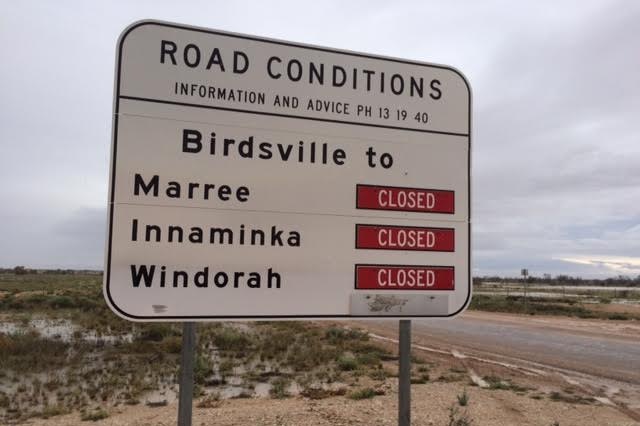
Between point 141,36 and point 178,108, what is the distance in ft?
1.32

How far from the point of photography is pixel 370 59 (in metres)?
3.13

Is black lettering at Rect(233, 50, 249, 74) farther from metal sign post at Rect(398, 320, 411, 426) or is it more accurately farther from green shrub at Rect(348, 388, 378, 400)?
green shrub at Rect(348, 388, 378, 400)

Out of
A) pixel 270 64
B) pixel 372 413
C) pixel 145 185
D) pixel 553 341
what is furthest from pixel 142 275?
pixel 553 341

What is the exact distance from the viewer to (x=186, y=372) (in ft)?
8.60

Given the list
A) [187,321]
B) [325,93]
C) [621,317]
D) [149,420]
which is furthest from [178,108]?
[621,317]

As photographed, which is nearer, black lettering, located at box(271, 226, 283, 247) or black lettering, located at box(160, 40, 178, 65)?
black lettering, located at box(160, 40, 178, 65)

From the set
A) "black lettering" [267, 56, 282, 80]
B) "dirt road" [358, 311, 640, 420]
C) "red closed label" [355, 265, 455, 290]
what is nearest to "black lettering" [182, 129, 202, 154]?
"black lettering" [267, 56, 282, 80]

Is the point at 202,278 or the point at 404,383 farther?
the point at 404,383

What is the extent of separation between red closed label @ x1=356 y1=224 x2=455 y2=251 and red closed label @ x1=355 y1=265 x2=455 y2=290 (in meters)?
0.11

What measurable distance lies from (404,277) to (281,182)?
0.89 meters

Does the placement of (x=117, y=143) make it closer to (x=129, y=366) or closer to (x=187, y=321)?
(x=187, y=321)

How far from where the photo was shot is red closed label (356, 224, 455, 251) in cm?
301

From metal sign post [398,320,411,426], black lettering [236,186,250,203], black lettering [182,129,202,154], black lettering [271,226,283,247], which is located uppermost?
black lettering [182,129,202,154]

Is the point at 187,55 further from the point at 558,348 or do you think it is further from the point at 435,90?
the point at 558,348
